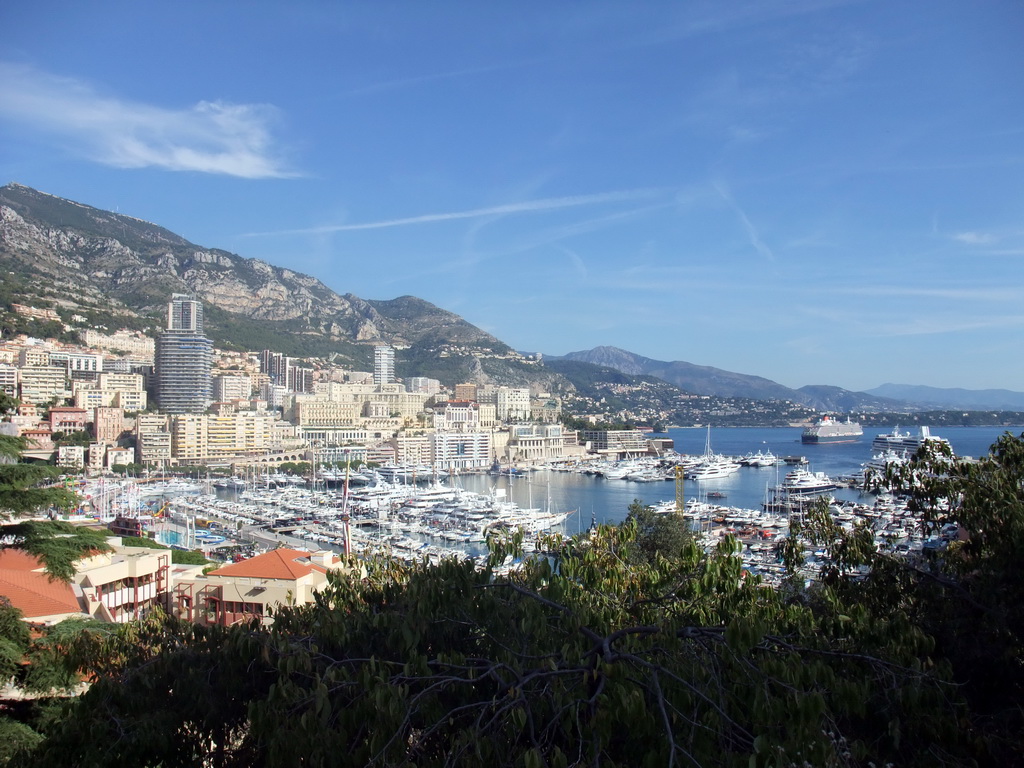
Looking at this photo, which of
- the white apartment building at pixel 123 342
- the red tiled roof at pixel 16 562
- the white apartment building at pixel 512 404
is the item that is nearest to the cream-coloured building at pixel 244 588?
the red tiled roof at pixel 16 562

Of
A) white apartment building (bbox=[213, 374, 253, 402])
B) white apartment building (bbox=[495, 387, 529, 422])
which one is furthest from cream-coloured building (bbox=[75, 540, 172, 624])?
white apartment building (bbox=[495, 387, 529, 422])

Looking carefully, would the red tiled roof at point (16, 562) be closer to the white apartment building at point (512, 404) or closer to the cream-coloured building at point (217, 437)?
the cream-coloured building at point (217, 437)

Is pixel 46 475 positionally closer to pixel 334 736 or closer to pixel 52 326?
pixel 334 736

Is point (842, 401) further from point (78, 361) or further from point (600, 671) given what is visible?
point (600, 671)

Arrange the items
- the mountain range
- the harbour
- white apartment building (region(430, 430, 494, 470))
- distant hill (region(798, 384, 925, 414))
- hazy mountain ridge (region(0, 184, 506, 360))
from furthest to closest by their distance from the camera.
Result: distant hill (region(798, 384, 925, 414)) < hazy mountain ridge (region(0, 184, 506, 360)) < the mountain range < white apartment building (region(430, 430, 494, 470)) < the harbour

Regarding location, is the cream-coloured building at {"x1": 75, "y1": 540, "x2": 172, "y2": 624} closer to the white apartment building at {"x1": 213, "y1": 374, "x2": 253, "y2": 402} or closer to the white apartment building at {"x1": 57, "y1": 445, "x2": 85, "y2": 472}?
the white apartment building at {"x1": 57, "y1": 445, "x2": 85, "y2": 472}

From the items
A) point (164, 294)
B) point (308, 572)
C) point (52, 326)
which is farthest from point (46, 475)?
point (164, 294)
